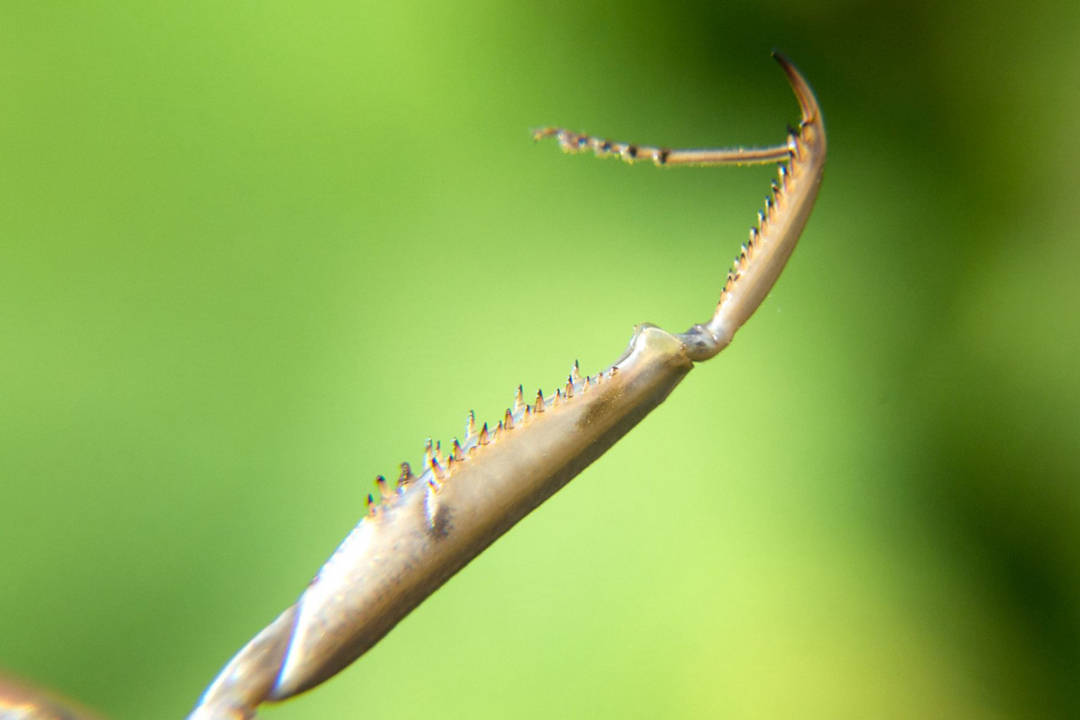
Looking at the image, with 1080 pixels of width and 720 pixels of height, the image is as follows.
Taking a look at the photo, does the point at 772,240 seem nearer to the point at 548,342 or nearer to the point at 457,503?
the point at 457,503

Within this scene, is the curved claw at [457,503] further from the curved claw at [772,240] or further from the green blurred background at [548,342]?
the green blurred background at [548,342]

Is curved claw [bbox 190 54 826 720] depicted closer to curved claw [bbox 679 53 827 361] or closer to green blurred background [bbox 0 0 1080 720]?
curved claw [bbox 679 53 827 361]

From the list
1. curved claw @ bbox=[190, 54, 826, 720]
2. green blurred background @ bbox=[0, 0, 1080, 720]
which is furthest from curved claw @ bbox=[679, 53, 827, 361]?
green blurred background @ bbox=[0, 0, 1080, 720]

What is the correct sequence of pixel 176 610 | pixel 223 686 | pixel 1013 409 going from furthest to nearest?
pixel 1013 409
pixel 176 610
pixel 223 686

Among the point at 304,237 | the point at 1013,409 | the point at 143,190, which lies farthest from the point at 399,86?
the point at 1013,409

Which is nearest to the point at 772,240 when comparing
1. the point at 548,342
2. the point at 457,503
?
the point at 457,503

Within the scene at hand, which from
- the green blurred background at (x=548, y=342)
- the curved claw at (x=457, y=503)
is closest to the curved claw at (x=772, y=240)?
the curved claw at (x=457, y=503)

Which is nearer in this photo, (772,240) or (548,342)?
(772,240)

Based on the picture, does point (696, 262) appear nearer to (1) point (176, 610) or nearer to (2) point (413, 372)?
(2) point (413, 372)
